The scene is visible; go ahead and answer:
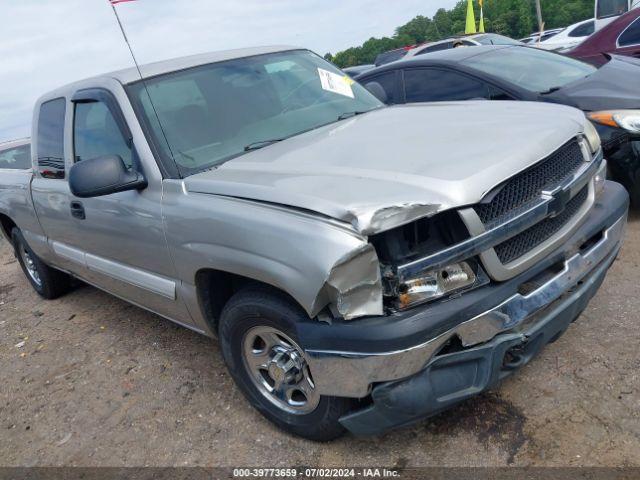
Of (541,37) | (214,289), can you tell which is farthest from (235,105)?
(541,37)

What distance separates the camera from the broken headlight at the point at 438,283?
6.88 feet

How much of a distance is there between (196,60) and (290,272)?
75.9 inches

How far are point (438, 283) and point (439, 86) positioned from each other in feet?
12.5

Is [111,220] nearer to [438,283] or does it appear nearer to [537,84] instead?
[438,283]

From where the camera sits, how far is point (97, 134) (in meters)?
3.52

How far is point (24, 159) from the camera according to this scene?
5.94m

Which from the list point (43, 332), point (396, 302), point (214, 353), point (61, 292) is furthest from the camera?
point (61, 292)

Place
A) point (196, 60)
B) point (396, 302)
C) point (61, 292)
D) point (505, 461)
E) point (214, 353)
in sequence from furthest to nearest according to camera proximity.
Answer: point (61, 292)
point (214, 353)
point (196, 60)
point (505, 461)
point (396, 302)

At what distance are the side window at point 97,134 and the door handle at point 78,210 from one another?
317 mm

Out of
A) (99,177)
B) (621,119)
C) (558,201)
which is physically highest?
(99,177)

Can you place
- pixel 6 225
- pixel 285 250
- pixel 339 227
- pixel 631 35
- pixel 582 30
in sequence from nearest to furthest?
pixel 339 227
pixel 285 250
pixel 6 225
pixel 631 35
pixel 582 30

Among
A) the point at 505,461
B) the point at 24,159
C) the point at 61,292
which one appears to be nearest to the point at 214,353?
the point at 505,461

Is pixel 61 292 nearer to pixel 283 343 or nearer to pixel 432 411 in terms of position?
pixel 283 343

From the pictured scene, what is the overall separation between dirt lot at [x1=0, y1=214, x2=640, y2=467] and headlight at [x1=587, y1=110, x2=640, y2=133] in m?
0.78
